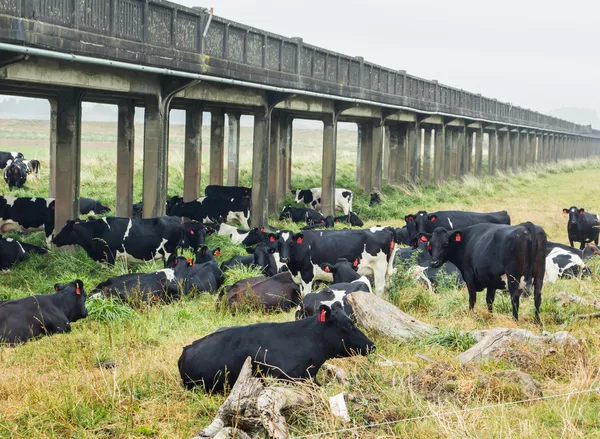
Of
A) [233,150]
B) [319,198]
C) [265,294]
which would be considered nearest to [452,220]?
[265,294]

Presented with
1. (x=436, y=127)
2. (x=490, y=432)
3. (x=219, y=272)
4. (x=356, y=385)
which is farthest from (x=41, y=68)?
(x=436, y=127)

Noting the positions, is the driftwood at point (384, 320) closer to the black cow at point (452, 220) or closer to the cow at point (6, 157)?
the black cow at point (452, 220)

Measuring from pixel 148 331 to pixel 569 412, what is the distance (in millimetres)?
5321

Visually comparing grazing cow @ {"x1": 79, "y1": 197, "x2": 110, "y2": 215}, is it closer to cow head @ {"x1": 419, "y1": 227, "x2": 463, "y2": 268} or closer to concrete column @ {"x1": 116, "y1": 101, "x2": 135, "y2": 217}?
concrete column @ {"x1": 116, "y1": 101, "x2": 135, "y2": 217}

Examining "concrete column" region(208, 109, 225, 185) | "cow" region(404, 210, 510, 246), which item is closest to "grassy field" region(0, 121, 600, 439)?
"cow" region(404, 210, 510, 246)

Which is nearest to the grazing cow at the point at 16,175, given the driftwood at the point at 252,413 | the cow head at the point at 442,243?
the cow head at the point at 442,243

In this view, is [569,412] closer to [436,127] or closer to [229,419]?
[229,419]

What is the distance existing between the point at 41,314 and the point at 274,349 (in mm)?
4609

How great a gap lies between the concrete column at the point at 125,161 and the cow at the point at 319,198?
9.70 meters

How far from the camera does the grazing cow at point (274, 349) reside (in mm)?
7559

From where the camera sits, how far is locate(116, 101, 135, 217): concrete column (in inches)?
779

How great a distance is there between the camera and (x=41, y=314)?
10.9 metres

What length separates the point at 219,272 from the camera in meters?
14.4

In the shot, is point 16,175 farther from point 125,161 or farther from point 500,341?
point 500,341
